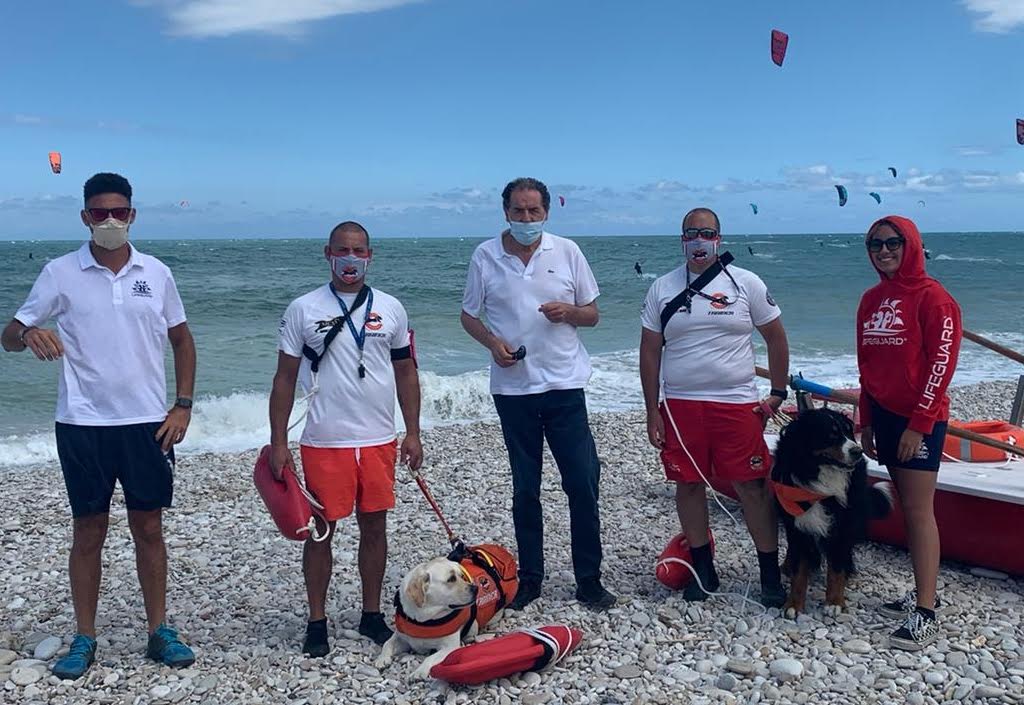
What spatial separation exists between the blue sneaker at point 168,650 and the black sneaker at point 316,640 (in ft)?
1.73

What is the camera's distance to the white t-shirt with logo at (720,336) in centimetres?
454

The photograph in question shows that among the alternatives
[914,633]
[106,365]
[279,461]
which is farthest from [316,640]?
[914,633]

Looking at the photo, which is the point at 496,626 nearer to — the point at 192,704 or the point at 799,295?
the point at 192,704

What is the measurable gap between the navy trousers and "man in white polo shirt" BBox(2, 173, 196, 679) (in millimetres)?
1644

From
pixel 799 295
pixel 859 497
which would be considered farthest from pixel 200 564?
pixel 799 295

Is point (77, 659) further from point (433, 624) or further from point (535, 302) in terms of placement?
point (535, 302)

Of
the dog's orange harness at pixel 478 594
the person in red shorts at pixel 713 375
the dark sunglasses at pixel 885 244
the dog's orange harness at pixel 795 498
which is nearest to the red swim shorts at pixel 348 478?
the dog's orange harness at pixel 478 594

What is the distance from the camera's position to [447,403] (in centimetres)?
1303

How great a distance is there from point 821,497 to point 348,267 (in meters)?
2.55

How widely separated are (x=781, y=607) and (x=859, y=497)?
72cm

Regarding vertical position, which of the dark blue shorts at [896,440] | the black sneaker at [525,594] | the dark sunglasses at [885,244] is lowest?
the black sneaker at [525,594]

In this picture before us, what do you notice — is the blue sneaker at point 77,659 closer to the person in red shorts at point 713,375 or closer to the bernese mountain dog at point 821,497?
the person in red shorts at point 713,375

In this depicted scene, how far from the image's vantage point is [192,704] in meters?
3.87

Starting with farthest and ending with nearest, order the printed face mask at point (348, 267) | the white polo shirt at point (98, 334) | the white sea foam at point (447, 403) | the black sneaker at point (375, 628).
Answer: the white sea foam at point (447, 403) < the black sneaker at point (375, 628) < the printed face mask at point (348, 267) < the white polo shirt at point (98, 334)
